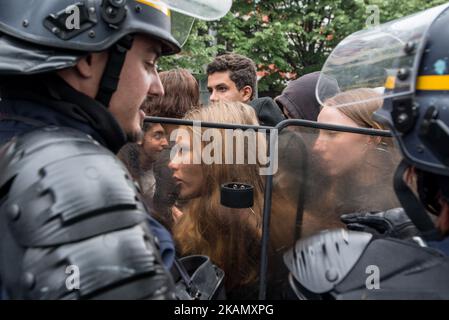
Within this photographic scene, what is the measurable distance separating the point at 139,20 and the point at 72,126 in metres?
0.43

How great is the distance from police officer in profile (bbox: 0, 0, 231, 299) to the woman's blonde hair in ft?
2.14

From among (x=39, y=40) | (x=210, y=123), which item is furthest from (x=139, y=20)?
(x=210, y=123)

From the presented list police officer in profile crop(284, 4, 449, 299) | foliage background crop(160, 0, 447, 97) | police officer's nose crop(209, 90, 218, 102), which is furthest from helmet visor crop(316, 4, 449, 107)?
foliage background crop(160, 0, 447, 97)

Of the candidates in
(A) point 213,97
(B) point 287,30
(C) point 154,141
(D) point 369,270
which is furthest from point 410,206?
(B) point 287,30

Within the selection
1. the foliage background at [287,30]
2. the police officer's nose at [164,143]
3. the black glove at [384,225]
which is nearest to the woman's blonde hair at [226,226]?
the police officer's nose at [164,143]

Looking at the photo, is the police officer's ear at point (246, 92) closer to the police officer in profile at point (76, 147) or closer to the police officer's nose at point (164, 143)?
the police officer's nose at point (164, 143)

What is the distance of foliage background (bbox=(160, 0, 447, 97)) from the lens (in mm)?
12016

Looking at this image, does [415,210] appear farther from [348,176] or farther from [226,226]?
[226,226]

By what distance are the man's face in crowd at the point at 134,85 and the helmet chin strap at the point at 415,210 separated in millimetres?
925

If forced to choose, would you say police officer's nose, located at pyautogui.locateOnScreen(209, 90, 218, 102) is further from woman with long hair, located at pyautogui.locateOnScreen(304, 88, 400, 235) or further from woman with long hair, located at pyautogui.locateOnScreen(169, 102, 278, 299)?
woman with long hair, located at pyautogui.locateOnScreen(304, 88, 400, 235)

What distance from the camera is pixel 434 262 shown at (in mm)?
1396

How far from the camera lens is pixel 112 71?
152cm

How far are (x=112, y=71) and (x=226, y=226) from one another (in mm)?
996
